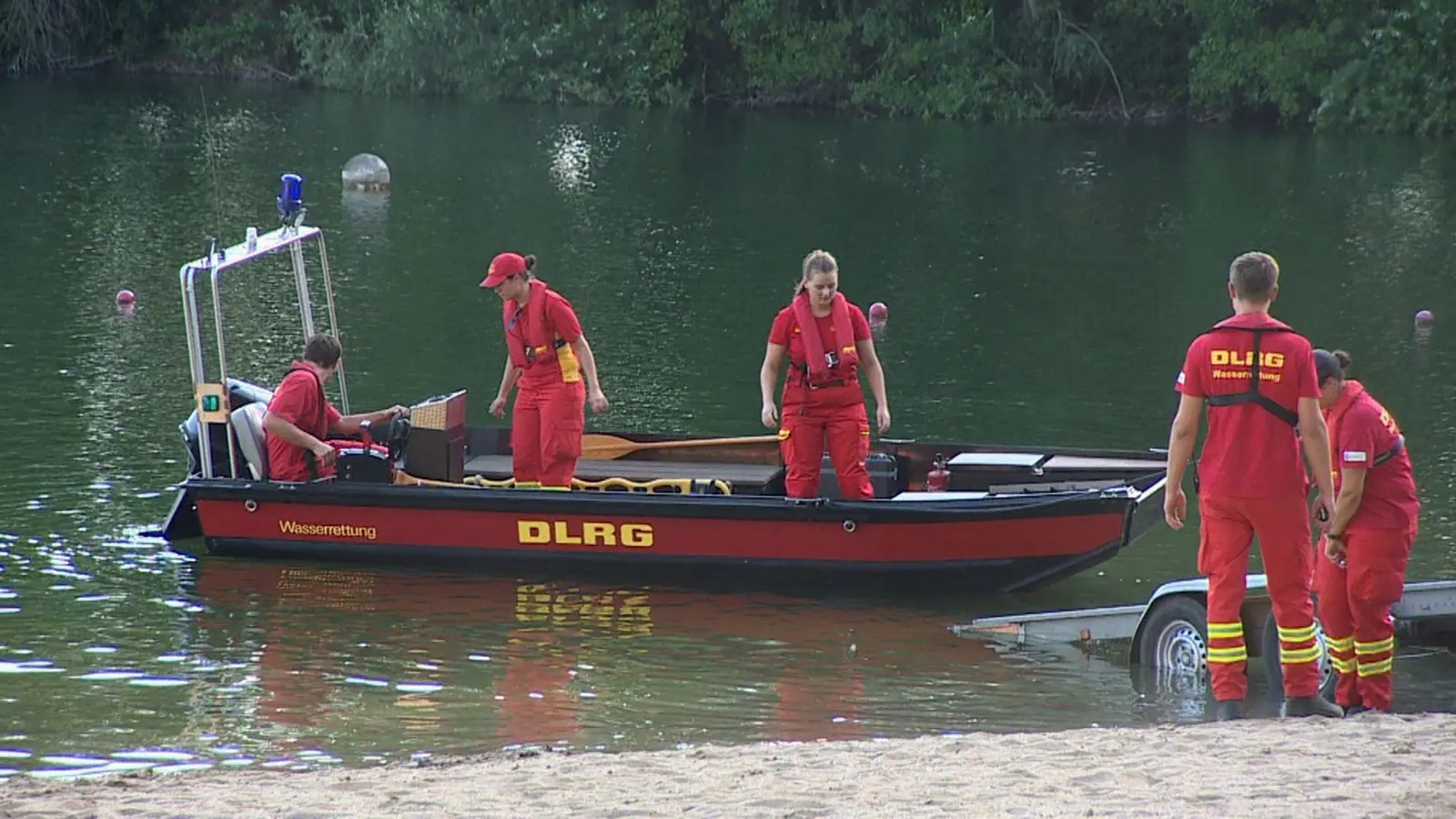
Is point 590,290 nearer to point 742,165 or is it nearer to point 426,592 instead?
point 426,592

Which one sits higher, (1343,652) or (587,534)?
(587,534)

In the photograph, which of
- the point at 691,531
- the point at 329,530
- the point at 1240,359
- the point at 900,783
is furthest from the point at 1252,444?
the point at 329,530

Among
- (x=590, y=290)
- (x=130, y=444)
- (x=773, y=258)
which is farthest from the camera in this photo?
(x=773, y=258)

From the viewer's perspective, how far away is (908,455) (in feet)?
39.1

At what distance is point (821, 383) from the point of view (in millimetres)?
10500

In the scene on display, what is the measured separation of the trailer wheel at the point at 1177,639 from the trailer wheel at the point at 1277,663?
0.92ft

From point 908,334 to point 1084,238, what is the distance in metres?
7.91

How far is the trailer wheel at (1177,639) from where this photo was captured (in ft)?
28.6

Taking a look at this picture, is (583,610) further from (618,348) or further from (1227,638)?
(618,348)

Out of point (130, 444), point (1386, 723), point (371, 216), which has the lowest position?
point (1386, 723)

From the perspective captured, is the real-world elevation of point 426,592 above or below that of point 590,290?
below

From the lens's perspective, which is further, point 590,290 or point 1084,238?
point 1084,238

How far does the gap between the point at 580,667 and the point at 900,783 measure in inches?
129

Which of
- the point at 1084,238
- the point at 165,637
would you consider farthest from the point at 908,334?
the point at 165,637
